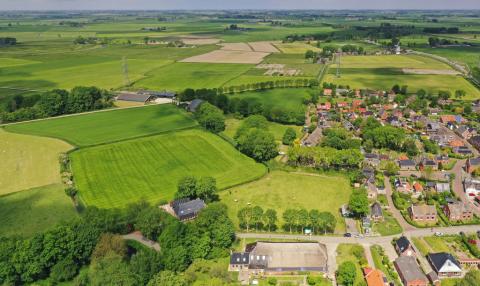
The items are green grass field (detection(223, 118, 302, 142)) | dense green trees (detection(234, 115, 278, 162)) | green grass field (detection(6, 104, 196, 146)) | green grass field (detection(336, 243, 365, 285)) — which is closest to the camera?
green grass field (detection(336, 243, 365, 285))

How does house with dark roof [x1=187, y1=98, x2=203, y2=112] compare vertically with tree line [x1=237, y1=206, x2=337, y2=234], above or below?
above

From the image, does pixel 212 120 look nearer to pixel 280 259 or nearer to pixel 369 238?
pixel 369 238

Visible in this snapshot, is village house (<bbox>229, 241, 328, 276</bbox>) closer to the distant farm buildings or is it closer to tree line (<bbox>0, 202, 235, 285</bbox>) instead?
tree line (<bbox>0, 202, 235, 285</bbox>)

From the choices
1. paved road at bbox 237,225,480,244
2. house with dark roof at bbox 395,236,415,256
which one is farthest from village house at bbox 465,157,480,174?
house with dark roof at bbox 395,236,415,256

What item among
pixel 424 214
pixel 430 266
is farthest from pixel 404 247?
pixel 424 214

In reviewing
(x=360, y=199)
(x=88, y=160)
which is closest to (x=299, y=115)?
(x=360, y=199)

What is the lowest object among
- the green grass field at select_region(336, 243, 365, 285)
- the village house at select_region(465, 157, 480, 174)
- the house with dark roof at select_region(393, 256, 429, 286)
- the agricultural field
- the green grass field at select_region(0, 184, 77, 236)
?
the green grass field at select_region(0, 184, 77, 236)
